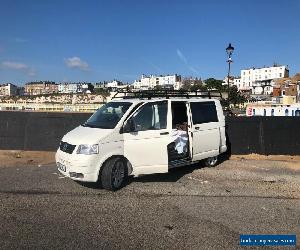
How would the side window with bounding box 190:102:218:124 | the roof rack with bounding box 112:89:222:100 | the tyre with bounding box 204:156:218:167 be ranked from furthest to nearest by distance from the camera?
the tyre with bounding box 204:156:218:167 → the side window with bounding box 190:102:218:124 → the roof rack with bounding box 112:89:222:100

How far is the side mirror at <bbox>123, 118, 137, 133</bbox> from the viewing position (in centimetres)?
863

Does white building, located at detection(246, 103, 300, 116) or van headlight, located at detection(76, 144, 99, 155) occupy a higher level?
white building, located at detection(246, 103, 300, 116)

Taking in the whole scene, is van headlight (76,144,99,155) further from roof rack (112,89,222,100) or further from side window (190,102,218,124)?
side window (190,102,218,124)

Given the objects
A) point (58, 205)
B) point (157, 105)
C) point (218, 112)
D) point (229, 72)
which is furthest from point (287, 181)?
point (229, 72)

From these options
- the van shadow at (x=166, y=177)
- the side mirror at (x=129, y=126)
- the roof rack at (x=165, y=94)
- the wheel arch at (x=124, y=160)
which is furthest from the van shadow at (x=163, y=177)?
the roof rack at (x=165, y=94)

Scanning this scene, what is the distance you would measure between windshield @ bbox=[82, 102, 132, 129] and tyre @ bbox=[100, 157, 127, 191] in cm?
80

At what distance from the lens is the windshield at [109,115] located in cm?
880

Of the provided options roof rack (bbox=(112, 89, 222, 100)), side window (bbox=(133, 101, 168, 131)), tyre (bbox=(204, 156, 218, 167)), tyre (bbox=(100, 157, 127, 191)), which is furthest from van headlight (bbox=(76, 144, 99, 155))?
tyre (bbox=(204, 156, 218, 167))

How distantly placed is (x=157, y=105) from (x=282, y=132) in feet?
20.1

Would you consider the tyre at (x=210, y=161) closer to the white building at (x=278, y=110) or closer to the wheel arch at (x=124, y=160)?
the wheel arch at (x=124, y=160)

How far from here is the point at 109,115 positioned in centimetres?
920

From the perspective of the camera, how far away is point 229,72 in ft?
68.1

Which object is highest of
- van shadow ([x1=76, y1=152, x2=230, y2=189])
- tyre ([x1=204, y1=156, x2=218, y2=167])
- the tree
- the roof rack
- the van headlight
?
the tree

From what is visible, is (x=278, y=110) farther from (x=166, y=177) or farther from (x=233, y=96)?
(x=166, y=177)
